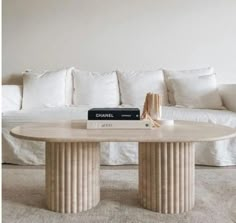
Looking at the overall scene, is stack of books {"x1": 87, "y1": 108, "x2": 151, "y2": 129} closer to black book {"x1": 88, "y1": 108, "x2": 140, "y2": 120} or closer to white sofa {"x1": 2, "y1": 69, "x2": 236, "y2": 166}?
black book {"x1": 88, "y1": 108, "x2": 140, "y2": 120}

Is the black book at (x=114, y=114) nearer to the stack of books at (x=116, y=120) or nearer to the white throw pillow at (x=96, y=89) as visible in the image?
the stack of books at (x=116, y=120)

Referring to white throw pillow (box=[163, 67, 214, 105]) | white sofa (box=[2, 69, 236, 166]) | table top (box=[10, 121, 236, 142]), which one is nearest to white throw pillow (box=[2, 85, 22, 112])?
white sofa (box=[2, 69, 236, 166])

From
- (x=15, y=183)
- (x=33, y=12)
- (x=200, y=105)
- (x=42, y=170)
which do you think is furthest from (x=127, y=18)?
(x=15, y=183)

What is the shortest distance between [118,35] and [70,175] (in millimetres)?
2111

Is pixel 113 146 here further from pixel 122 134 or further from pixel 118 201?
pixel 122 134

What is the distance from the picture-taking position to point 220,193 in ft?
5.64

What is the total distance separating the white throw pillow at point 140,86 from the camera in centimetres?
285

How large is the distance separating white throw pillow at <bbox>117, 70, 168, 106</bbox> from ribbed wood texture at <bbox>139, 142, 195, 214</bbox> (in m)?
1.41

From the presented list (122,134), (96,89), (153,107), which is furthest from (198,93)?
(122,134)

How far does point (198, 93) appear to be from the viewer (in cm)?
272

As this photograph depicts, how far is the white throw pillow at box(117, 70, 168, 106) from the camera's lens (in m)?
2.85

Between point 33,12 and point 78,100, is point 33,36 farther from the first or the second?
point 78,100

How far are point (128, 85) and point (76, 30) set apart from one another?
0.91 metres

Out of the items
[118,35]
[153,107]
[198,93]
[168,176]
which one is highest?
[118,35]
